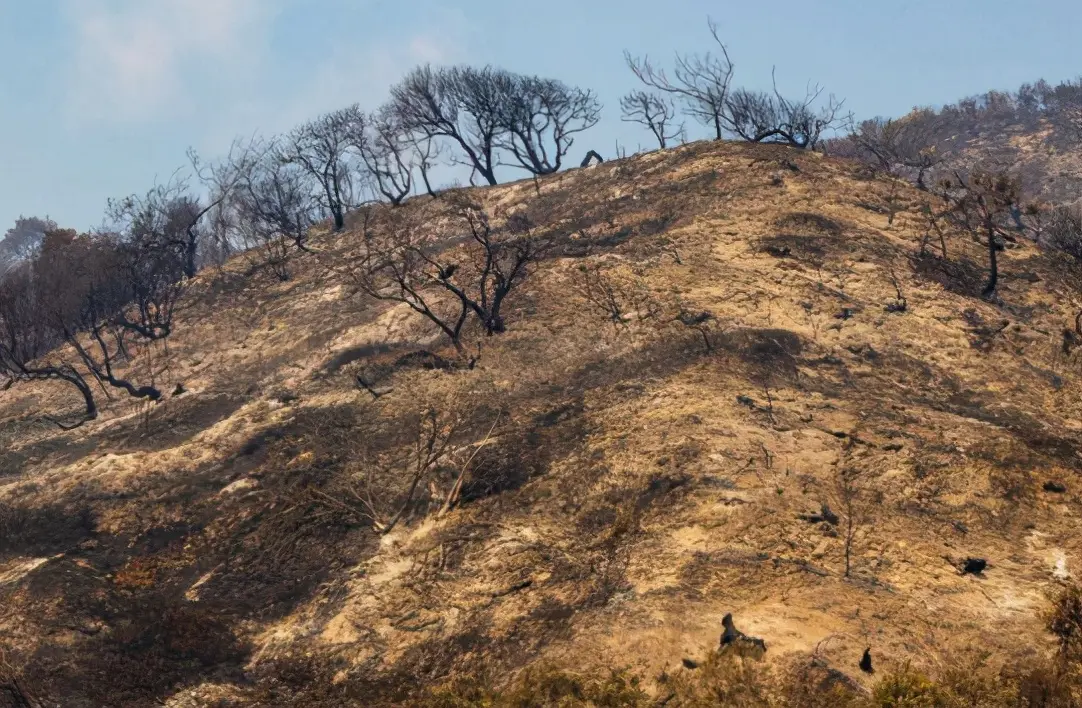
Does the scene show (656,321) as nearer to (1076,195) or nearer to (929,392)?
(929,392)

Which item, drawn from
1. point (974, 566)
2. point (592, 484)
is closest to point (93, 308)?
point (592, 484)

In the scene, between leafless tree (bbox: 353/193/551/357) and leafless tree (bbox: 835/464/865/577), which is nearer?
leafless tree (bbox: 835/464/865/577)

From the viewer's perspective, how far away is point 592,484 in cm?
1419

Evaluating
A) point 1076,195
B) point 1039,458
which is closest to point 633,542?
point 1039,458

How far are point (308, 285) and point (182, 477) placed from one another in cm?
1324

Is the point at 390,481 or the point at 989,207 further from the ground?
the point at 989,207

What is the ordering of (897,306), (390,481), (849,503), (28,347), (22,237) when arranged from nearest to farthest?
1. (849,503)
2. (390,481)
3. (897,306)
4. (28,347)
5. (22,237)

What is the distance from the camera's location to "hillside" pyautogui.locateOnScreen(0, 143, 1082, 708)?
428 inches

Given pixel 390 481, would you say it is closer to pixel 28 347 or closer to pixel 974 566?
pixel 974 566

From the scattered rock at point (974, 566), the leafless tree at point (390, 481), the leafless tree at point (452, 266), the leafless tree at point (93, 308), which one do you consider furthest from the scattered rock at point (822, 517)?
the leafless tree at point (93, 308)

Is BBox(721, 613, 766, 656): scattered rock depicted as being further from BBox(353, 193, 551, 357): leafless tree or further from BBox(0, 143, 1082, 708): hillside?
BBox(353, 193, 551, 357): leafless tree

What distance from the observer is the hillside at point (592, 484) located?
10.9m

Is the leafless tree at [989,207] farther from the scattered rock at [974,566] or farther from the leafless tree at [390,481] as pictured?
the leafless tree at [390,481]

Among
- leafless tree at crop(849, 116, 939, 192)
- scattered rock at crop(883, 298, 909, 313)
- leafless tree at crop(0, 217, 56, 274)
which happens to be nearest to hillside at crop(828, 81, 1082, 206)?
leafless tree at crop(849, 116, 939, 192)
